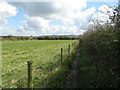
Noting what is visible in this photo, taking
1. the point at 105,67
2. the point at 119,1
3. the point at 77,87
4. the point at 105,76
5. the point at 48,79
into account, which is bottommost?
the point at 77,87

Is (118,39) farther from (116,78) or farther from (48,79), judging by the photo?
(48,79)

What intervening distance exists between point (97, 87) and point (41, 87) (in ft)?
6.89

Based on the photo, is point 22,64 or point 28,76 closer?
point 28,76

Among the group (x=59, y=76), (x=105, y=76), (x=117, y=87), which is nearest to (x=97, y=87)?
(x=105, y=76)

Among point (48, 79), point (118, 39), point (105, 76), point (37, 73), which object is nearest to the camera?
point (118, 39)

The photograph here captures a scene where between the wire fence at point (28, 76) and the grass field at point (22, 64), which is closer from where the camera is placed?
the wire fence at point (28, 76)

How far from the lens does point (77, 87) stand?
5.65 metres

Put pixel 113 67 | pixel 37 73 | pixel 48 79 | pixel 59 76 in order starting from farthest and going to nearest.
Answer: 1. pixel 37 73
2. pixel 59 76
3. pixel 48 79
4. pixel 113 67

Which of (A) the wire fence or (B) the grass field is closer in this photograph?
(A) the wire fence

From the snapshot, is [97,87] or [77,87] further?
[77,87]

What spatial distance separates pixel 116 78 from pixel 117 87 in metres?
0.30

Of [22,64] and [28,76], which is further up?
[28,76]

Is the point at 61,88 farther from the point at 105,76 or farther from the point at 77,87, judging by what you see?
the point at 105,76

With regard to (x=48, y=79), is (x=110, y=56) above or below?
above
